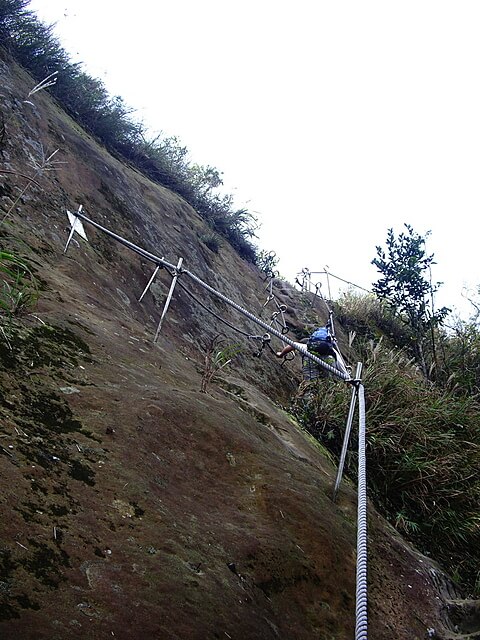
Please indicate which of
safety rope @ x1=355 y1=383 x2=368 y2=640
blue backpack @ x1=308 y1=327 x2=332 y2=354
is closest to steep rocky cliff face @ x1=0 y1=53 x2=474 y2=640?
safety rope @ x1=355 y1=383 x2=368 y2=640

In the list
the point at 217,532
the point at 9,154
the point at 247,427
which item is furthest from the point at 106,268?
the point at 217,532

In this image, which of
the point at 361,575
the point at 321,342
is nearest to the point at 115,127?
the point at 321,342

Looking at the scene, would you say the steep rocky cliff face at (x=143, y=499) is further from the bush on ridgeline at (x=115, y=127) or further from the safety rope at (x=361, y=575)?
the bush on ridgeline at (x=115, y=127)

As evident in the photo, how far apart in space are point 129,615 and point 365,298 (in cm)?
1240

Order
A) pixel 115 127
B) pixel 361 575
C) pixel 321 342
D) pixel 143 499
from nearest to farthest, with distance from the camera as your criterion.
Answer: pixel 361 575
pixel 143 499
pixel 321 342
pixel 115 127

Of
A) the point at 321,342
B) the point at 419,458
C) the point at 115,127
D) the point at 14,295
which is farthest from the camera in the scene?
the point at 115,127

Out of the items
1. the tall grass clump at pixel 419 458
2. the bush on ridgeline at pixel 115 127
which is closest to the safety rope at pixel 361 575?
the tall grass clump at pixel 419 458

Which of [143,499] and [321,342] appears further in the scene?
[321,342]

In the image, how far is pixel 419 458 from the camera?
197 inches

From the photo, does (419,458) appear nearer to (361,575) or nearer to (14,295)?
(361,575)

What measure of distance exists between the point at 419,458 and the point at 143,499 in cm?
388

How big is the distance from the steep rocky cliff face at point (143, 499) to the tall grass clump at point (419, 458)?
1006 mm

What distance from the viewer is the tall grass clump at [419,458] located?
14.6 ft

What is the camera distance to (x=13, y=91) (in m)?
5.38
